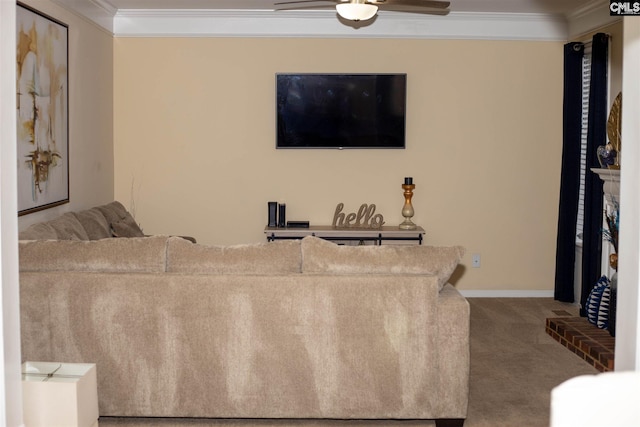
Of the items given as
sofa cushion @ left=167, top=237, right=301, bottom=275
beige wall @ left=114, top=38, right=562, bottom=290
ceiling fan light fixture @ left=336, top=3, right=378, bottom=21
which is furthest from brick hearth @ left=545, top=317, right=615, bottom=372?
ceiling fan light fixture @ left=336, top=3, right=378, bottom=21

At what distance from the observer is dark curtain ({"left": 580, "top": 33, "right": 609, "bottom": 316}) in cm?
629

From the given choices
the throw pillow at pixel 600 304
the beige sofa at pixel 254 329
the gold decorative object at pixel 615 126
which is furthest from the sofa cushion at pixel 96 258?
the gold decorative object at pixel 615 126

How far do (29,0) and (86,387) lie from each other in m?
2.98

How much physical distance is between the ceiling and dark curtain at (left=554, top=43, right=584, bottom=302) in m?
0.38

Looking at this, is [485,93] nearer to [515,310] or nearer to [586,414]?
[515,310]

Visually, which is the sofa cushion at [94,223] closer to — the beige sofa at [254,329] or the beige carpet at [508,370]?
the beige sofa at [254,329]

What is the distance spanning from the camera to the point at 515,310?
6.93m

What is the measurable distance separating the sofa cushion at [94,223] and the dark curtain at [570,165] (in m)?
3.83

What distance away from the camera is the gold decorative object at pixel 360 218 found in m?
7.30

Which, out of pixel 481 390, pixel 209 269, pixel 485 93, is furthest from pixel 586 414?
pixel 485 93

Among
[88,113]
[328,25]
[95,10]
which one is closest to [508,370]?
[328,25]

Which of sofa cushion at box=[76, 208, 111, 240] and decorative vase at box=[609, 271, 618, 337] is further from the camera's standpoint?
sofa cushion at box=[76, 208, 111, 240]

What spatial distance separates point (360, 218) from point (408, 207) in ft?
1.46

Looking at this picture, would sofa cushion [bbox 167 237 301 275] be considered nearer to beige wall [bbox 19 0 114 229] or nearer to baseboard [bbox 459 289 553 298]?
beige wall [bbox 19 0 114 229]
